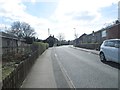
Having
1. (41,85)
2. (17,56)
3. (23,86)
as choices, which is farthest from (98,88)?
(17,56)

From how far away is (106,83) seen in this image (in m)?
8.46

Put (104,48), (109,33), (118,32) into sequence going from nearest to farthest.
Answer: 1. (104,48)
2. (118,32)
3. (109,33)

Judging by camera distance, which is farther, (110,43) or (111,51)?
(110,43)

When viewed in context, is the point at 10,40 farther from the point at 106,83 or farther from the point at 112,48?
the point at 106,83

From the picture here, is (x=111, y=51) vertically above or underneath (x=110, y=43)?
underneath

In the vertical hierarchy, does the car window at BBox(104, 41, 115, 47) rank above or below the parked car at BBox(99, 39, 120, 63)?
above

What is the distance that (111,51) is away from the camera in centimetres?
1443

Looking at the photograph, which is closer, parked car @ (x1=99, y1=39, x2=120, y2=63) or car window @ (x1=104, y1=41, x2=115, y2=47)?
parked car @ (x1=99, y1=39, x2=120, y2=63)

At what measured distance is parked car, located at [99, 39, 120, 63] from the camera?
13538 millimetres

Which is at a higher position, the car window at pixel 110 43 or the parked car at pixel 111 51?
the car window at pixel 110 43

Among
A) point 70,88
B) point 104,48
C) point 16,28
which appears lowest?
point 70,88

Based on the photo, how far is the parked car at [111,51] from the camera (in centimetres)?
1354

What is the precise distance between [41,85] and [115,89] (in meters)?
2.72

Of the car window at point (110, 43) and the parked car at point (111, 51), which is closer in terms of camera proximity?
the parked car at point (111, 51)
